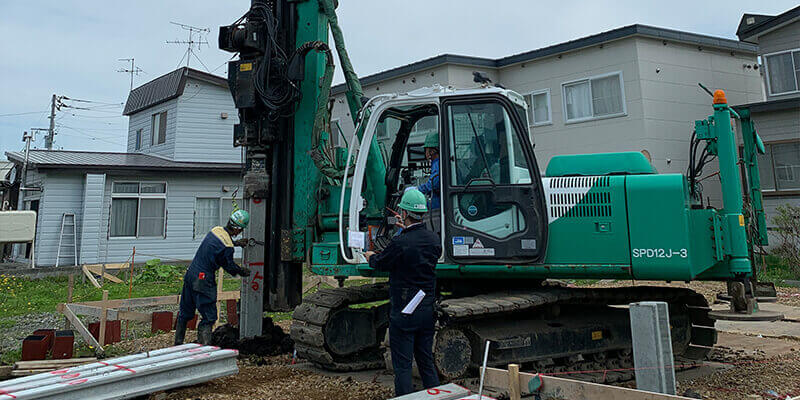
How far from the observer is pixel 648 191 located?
5.78 m

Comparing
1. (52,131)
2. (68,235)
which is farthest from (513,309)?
(52,131)

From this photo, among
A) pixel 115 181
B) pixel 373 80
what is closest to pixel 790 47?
pixel 373 80

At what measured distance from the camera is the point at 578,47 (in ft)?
54.0

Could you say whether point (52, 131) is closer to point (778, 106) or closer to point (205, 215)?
point (205, 215)

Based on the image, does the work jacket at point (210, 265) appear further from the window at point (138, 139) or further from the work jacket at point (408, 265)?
the window at point (138, 139)

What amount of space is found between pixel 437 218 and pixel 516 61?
13.1 m

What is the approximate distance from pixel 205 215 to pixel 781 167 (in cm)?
1747

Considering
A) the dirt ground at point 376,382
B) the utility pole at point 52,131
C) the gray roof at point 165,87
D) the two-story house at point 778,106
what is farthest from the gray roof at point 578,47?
the utility pole at point 52,131

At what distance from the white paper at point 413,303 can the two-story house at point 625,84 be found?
491 inches

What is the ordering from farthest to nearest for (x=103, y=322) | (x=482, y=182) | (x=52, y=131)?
1. (x=52, y=131)
2. (x=103, y=322)
3. (x=482, y=182)

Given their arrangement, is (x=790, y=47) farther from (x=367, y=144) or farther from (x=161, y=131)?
(x=161, y=131)

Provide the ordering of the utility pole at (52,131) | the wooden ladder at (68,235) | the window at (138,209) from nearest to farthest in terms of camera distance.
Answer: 1. the wooden ladder at (68,235)
2. the window at (138,209)
3. the utility pole at (52,131)

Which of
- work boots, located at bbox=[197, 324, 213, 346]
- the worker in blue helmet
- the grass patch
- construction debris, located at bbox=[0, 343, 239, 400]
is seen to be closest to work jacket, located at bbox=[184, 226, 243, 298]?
work boots, located at bbox=[197, 324, 213, 346]

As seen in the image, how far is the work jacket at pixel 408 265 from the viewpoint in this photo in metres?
4.93
